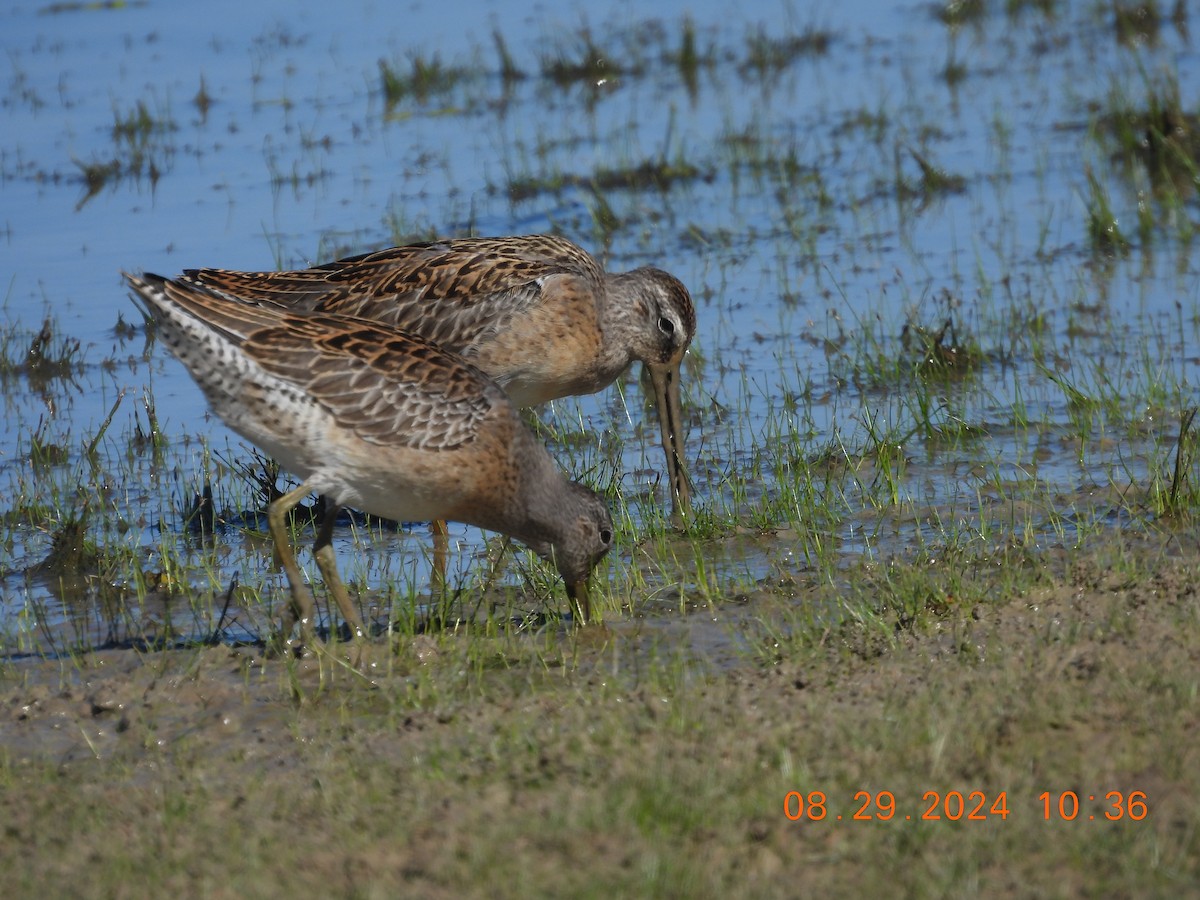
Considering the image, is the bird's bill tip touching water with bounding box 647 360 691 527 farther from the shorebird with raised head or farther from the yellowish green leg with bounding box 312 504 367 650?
the yellowish green leg with bounding box 312 504 367 650

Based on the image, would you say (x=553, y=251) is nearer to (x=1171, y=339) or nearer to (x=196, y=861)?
(x=1171, y=339)

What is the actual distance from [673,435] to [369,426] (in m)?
1.89

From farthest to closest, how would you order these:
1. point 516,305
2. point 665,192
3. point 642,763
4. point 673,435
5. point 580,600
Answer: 1. point 665,192
2. point 673,435
3. point 516,305
4. point 580,600
5. point 642,763

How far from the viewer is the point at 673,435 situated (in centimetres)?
687

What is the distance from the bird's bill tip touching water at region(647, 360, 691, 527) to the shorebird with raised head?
2.92 feet

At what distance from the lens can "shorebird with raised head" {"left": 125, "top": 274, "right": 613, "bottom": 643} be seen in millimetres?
5238

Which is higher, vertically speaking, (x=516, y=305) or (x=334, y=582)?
(x=516, y=305)

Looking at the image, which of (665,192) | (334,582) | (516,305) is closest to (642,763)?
(334,582)

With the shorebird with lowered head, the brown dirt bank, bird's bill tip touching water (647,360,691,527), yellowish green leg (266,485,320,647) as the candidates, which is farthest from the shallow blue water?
the brown dirt bank

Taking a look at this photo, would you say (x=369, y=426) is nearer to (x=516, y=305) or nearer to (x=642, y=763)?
(x=516, y=305)

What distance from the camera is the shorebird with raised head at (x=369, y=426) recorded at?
5238 mm

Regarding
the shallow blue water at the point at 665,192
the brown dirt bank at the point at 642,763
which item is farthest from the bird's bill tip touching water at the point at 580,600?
the shallow blue water at the point at 665,192

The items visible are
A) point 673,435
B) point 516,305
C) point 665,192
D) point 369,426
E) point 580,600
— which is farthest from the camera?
point 665,192

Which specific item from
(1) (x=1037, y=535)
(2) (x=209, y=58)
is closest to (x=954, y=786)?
(1) (x=1037, y=535)
